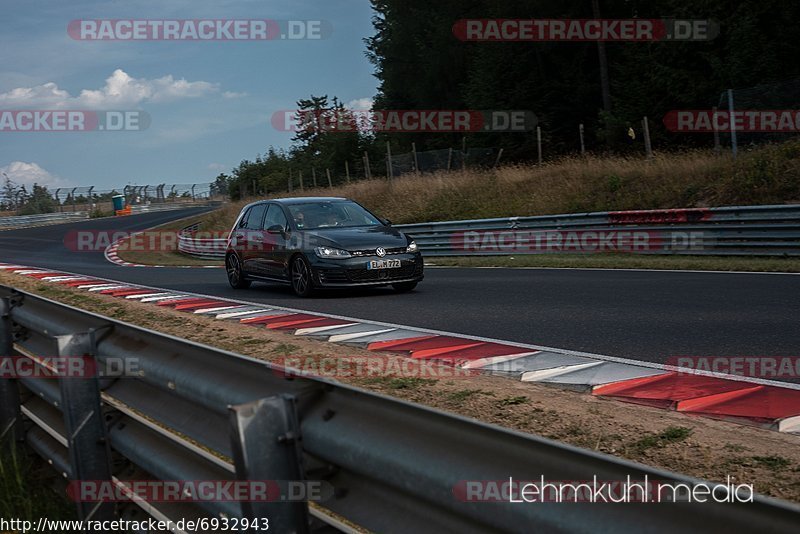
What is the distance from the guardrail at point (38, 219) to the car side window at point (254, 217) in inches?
2063

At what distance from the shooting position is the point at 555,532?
1.69m

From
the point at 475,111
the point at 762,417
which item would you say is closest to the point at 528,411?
the point at 762,417

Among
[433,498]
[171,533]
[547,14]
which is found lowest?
[171,533]

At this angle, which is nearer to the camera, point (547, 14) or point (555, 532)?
point (555, 532)

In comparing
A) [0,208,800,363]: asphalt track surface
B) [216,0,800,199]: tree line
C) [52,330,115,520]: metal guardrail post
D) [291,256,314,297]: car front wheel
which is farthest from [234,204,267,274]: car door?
[216,0,800,199]: tree line

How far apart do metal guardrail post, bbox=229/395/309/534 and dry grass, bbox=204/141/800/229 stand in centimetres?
2008

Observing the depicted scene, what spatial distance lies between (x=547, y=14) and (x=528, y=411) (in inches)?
1702

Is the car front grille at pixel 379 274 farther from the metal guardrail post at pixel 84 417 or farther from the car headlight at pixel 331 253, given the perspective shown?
the metal guardrail post at pixel 84 417

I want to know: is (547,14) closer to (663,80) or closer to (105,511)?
(663,80)

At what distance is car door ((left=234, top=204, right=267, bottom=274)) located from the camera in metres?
14.8
